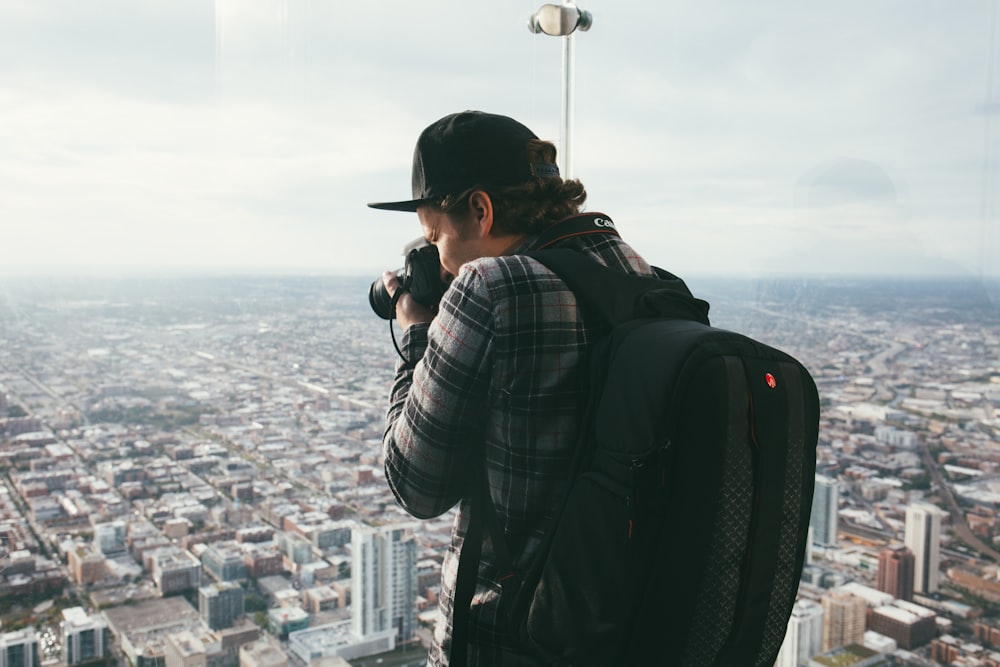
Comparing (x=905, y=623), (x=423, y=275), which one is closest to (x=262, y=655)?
(x=423, y=275)

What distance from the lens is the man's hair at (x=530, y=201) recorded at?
875 mm

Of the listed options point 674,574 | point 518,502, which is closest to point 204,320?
point 518,502

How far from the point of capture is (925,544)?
7.70 ft

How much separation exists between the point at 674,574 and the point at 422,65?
5.56 ft

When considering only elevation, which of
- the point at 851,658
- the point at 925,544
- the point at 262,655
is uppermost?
the point at 925,544

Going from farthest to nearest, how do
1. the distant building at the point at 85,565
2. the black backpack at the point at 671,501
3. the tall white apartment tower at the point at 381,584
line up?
the tall white apartment tower at the point at 381,584 → the distant building at the point at 85,565 → the black backpack at the point at 671,501

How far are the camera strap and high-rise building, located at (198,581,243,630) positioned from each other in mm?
1339

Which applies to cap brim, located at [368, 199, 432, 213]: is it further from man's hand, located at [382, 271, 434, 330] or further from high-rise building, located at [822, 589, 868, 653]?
high-rise building, located at [822, 589, 868, 653]

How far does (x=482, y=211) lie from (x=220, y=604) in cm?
134

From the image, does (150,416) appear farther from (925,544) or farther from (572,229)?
(925,544)

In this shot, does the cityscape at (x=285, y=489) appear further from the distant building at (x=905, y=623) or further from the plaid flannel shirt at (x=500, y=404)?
the plaid flannel shirt at (x=500, y=404)

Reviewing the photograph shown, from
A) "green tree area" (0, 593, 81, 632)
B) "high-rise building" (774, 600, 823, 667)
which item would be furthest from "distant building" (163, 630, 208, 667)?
"high-rise building" (774, 600, 823, 667)

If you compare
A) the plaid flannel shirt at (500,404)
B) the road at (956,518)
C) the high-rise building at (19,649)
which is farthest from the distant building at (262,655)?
the road at (956,518)

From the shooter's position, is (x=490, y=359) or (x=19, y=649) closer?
(x=490, y=359)
